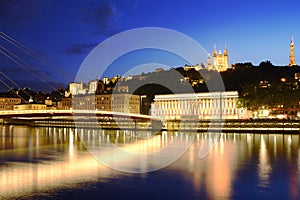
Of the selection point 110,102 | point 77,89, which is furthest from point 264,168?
point 77,89

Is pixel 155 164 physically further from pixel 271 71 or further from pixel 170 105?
pixel 271 71

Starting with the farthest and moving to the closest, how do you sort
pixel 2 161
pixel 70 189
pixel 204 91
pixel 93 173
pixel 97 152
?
pixel 204 91 → pixel 97 152 → pixel 2 161 → pixel 93 173 → pixel 70 189

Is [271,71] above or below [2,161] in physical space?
above

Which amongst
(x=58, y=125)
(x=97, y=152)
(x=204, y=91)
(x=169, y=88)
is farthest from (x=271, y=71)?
(x=97, y=152)

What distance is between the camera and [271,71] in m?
64.6

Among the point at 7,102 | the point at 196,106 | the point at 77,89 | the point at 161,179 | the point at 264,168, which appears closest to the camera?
the point at 161,179

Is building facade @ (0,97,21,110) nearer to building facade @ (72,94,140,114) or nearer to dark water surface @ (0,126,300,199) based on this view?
building facade @ (72,94,140,114)

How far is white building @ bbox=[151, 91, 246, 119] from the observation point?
2216 inches

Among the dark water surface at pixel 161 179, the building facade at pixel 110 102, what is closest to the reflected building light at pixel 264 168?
the dark water surface at pixel 161 179

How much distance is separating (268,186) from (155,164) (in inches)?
190

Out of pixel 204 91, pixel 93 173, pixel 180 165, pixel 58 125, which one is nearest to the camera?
pixel 93 173

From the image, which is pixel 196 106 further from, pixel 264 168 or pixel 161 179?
pixel 161 179

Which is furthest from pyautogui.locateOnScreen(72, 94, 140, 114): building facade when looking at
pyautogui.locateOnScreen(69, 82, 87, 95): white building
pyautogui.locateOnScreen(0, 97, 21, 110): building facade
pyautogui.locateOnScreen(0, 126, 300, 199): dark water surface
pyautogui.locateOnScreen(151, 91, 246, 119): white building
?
pyautogui.locateOnScreen(0, 126, 300, 199): dark water surface

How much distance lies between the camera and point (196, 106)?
59.2 m
